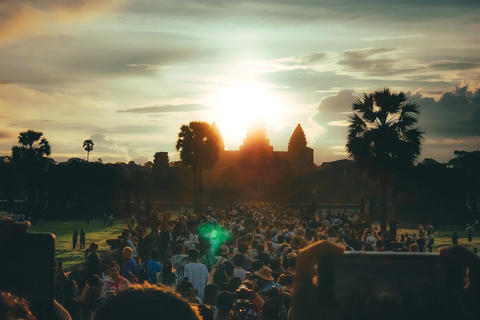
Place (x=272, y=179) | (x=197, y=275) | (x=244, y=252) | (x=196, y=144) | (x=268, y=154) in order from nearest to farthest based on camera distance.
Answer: (x=197, y=275), (x=244, y=252), (x=196, y=144), (x=272, y=179), (x=268, y=154)

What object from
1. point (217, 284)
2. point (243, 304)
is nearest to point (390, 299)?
point (243, 304)

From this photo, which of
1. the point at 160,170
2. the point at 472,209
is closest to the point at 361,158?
the point at 472,209

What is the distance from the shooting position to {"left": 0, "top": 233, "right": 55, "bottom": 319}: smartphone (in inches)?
88.5

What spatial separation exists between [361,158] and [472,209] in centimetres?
2909

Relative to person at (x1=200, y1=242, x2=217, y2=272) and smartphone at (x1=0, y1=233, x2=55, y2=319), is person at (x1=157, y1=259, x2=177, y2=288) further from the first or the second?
smartphone at (x1=0, y1=233, x2=55, y2=319)

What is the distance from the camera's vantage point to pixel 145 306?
1.88m

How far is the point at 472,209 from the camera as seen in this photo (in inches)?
2287

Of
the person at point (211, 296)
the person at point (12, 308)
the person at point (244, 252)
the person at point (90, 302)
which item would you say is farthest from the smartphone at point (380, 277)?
the person at point (244, 252)

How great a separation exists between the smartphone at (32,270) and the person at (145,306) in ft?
1.52

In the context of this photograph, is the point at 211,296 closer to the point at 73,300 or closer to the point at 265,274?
the point at 265,274

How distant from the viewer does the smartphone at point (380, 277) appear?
207 centimetres

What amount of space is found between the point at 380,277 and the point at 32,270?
4.44 ft

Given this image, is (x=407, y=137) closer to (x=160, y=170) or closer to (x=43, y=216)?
(x=43, y=216)

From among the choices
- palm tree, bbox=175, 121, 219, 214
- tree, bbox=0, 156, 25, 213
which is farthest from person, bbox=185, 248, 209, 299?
tree, bbox=0, 156, 25, 213
